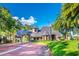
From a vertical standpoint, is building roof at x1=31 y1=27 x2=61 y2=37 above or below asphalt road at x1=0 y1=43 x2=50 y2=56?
above

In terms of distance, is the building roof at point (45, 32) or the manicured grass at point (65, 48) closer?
the manicured grass at point (65, 48)

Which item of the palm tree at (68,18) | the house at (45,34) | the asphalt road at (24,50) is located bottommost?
the asphalt road at (24,50)

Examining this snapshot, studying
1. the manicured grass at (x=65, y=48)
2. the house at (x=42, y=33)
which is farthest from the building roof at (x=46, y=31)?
the manicured grass at (x=65, y=48)

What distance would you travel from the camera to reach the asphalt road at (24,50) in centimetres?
326

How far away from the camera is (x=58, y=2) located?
326 centimetres

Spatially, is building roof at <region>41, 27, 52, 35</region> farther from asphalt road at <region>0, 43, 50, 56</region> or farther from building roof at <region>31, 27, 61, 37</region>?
asphalt road at <region>0, 43, 50, 56</region>

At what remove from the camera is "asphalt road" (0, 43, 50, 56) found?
3.26 meters

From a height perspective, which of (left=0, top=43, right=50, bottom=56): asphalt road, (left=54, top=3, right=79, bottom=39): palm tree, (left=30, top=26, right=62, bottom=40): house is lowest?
(left=0, top=43, right=50, bottom=56): asphalt road

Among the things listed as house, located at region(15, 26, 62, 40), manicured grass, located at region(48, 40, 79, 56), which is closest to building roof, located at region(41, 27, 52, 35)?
house, located at region(15, 26, 62, 40)

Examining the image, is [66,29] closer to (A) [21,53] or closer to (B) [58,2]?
(B) [58,2]

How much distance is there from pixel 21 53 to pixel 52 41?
1.25 ft

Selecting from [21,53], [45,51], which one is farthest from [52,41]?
[21,53]

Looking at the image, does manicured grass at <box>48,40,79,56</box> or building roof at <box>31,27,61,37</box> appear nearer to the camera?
manicured grass at <box>48,40,79,56</box>

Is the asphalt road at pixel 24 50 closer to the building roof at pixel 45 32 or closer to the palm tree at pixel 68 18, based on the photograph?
the building roof at pixel 45 32
